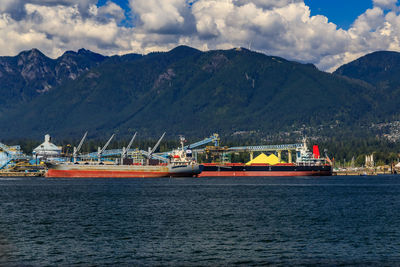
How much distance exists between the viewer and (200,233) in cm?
6681

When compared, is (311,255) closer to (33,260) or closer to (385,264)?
(385,264)

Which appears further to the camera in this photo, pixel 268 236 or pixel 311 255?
pixel 268 236

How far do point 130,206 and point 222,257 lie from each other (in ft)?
151

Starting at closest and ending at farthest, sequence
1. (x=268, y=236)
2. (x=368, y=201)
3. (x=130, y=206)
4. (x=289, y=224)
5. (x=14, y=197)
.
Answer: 1. (x=268, y=236)
2. (x=289, y=224)
3. (x=130, y=206)
4. (x=368, y=201)
5. (x=14, y=197)

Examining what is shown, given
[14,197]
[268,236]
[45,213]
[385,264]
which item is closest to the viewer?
[385,264]

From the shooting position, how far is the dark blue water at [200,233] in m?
53.5

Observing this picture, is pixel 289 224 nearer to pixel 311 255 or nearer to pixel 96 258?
pixel 311 255

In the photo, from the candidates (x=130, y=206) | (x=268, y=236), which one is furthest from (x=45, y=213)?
(x=268, y=236)

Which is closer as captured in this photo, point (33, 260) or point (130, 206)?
point (33, 260)

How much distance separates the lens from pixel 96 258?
5350cm

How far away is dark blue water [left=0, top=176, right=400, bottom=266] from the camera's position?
2106 inches

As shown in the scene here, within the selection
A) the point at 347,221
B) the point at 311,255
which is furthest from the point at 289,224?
the point at 311,255

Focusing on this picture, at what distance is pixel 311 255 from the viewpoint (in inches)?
2148

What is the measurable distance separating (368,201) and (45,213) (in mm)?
51324
